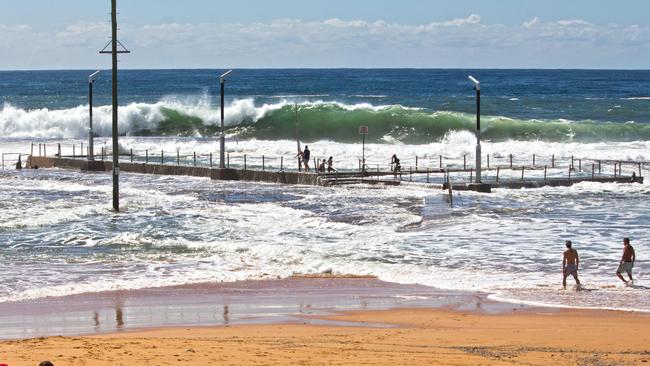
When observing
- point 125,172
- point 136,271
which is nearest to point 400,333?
point 136,271

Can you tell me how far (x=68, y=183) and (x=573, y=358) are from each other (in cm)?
3361

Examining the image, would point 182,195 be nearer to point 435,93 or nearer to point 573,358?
point 573,358

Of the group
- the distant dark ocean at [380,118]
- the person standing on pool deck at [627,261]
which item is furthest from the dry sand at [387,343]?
the distant dark ocean at [380,118]

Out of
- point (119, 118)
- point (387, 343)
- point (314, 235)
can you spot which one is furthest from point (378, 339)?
point (119, 118)

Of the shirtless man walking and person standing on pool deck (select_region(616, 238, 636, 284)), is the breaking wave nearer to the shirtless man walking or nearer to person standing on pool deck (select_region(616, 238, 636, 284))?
person standing on pool deck (select_region(616, 238, 636, 284))

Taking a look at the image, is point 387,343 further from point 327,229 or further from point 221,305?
point 327,229

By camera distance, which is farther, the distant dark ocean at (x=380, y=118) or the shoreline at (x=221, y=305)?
the distant dark ocean at (x=380, y=118)

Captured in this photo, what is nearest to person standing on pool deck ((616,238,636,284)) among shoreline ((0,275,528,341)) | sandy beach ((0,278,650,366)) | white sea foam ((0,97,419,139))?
shoreline ((0,275,528,341))

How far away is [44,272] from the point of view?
24547 millimetres

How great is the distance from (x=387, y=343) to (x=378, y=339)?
0.35 metres

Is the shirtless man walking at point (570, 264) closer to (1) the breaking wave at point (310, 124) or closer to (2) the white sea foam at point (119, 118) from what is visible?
(1) the breaking wave at point (310, 124)

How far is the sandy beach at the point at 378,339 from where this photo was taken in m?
15.3

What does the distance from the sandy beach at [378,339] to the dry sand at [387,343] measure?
0.05 ft

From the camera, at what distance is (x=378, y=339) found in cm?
1708
